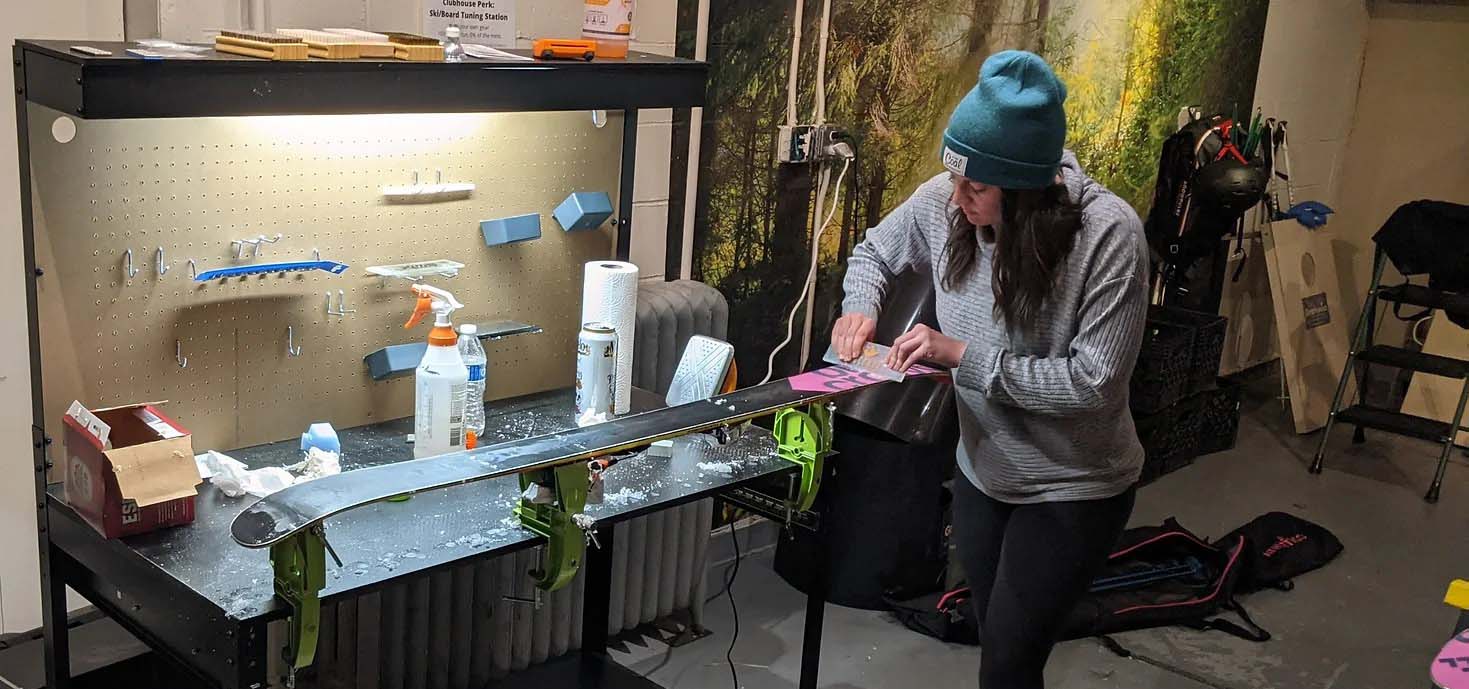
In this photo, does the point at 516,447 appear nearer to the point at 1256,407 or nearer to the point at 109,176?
the point at 109,176

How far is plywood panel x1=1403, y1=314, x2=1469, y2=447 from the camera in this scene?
5.60 meters

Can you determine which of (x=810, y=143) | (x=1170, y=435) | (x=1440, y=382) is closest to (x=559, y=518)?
(x=810, y=143)

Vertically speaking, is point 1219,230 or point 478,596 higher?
point 1219,230

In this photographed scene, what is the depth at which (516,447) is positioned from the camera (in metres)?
2.00

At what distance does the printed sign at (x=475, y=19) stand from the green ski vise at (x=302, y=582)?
1175 millimetres

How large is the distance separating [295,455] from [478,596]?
0.65m

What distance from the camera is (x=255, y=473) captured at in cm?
213

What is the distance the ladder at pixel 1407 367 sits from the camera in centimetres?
490

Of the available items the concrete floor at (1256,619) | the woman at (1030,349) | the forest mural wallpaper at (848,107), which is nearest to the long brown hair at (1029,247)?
the woman at (1030,349)

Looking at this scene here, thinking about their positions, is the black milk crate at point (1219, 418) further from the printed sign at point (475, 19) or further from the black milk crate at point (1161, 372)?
the printed sign at point (475, 19)

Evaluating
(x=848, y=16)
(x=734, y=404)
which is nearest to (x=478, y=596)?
(x=734, y=404)

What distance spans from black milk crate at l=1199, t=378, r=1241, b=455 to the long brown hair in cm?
316

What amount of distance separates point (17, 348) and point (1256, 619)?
3.20m

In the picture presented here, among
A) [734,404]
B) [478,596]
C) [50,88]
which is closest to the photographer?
[50,88]
